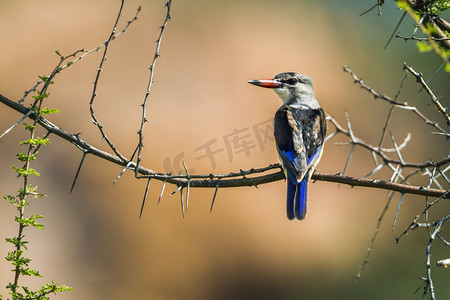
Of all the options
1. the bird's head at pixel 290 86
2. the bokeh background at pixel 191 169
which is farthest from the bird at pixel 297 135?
the bokeh background at pixel 191 169

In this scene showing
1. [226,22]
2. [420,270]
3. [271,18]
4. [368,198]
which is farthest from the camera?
[271,18]

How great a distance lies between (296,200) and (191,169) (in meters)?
2.82

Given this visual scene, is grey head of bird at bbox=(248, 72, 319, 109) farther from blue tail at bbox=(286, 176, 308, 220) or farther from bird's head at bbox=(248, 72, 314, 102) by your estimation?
blue tail at bbox=(286, 176, 308, 220)

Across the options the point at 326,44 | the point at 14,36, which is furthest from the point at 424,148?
the point at 14,36

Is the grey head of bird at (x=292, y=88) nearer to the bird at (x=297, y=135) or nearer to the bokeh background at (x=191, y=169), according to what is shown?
the bird at (x=297, y=135)

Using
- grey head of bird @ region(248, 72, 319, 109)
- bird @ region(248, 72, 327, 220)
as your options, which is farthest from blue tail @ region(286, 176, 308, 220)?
grey head of bird @ region(248, 72, 319, 109)

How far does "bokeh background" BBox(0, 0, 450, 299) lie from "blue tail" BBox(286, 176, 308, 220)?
2.70 m

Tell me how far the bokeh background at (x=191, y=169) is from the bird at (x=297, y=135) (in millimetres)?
1987

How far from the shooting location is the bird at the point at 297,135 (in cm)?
375

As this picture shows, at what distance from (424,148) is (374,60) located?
1933 millimetres

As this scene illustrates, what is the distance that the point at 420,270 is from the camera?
23.9 feet

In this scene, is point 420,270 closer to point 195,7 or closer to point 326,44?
point 326,44

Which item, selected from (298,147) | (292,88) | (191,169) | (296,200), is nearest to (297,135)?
(298,147)

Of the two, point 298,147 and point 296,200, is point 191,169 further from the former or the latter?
point 296,200
